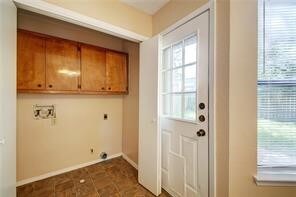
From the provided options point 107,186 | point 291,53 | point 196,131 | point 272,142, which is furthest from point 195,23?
point 107,186

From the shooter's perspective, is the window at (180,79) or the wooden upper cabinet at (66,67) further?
the wooden upper cabinet at (66,67)

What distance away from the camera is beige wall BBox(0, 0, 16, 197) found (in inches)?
42.7

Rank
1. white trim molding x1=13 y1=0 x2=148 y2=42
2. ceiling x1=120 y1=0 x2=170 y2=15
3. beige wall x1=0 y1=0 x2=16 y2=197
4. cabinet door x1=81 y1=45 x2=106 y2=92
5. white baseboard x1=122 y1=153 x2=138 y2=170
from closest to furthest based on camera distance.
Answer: beige wall x1=0 y1=0 x2=16 y2=197 < white trim molding x1=13 y1=0 x2=148 y2=42 < ceiling x1=120 y1=0 x2=170 y2=15 < cabinet door x1=81 y1=45 x2=106 y2=92 < white baseboard x1=122 y1=153 x2=138 y2=170

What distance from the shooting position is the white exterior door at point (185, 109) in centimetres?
136

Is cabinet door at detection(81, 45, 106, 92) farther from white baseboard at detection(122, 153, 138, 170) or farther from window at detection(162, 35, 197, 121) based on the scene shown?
white baseboard at detection(122, 153, 138, 170)

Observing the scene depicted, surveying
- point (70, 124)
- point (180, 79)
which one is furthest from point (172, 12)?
point (70, 124)

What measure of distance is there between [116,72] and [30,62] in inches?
49.6

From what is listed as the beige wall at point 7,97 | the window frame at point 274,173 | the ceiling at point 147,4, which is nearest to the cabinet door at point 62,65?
the beige wall at point 7,97

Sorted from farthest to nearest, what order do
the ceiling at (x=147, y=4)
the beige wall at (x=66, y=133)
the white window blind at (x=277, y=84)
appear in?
1. the beige wall at (x=66, y=133)
2. the ceiling at (x=147, y=4)
3. the white window blind at (x=277, y=84)

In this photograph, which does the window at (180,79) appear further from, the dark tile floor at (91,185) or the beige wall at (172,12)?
the dark tile floor at (91,185)

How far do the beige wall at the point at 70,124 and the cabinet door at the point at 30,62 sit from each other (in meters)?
0.28

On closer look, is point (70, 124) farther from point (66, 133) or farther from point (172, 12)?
point (172, 12)

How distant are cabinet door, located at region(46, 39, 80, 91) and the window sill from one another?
8.08ft

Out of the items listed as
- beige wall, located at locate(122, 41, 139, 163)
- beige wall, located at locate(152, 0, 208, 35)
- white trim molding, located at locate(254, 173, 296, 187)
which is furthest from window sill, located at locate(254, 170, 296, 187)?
beige wall, located at locate(122, 41, 139, 163)
